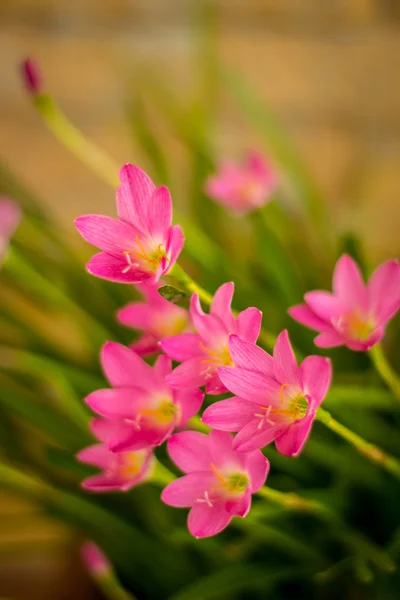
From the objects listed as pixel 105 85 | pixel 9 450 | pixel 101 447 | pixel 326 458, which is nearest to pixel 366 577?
pixel 326 458

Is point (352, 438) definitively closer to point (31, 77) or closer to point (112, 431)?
point (112, 431)

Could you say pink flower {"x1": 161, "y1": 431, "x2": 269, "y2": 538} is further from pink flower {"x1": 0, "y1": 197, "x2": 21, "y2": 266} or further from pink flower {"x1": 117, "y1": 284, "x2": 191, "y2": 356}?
pink flower {"x1": 0, "y1": 197, "x2": 21, "y2": 266}

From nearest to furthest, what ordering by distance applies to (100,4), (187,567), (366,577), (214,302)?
(214,302), (366,577), (187,567), (100,4)

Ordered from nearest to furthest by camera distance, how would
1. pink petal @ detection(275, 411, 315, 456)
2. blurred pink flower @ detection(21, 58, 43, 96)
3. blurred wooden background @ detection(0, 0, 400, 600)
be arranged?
1. pink petal @ detection(275, 411, 315, 456)
2. blurred pink flower @ detection(21, 58, 43, 96)
3. blurred wooden background @ detection(0, 0, 400, 600)

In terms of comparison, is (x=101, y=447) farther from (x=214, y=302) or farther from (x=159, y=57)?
(x=159, y=57)

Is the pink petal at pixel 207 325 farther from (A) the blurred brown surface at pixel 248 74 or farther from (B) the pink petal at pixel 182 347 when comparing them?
(A) the blurred brown surface at pixel 248 74

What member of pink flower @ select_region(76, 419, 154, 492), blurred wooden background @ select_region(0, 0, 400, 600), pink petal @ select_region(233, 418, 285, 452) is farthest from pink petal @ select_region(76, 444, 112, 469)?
blurred wooden background @ select_region(0, 0, 400, 600)

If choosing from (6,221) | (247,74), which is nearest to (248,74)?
(247,74)

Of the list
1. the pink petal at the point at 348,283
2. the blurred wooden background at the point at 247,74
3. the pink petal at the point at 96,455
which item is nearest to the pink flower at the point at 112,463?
the pink petal at the point at 96,455
